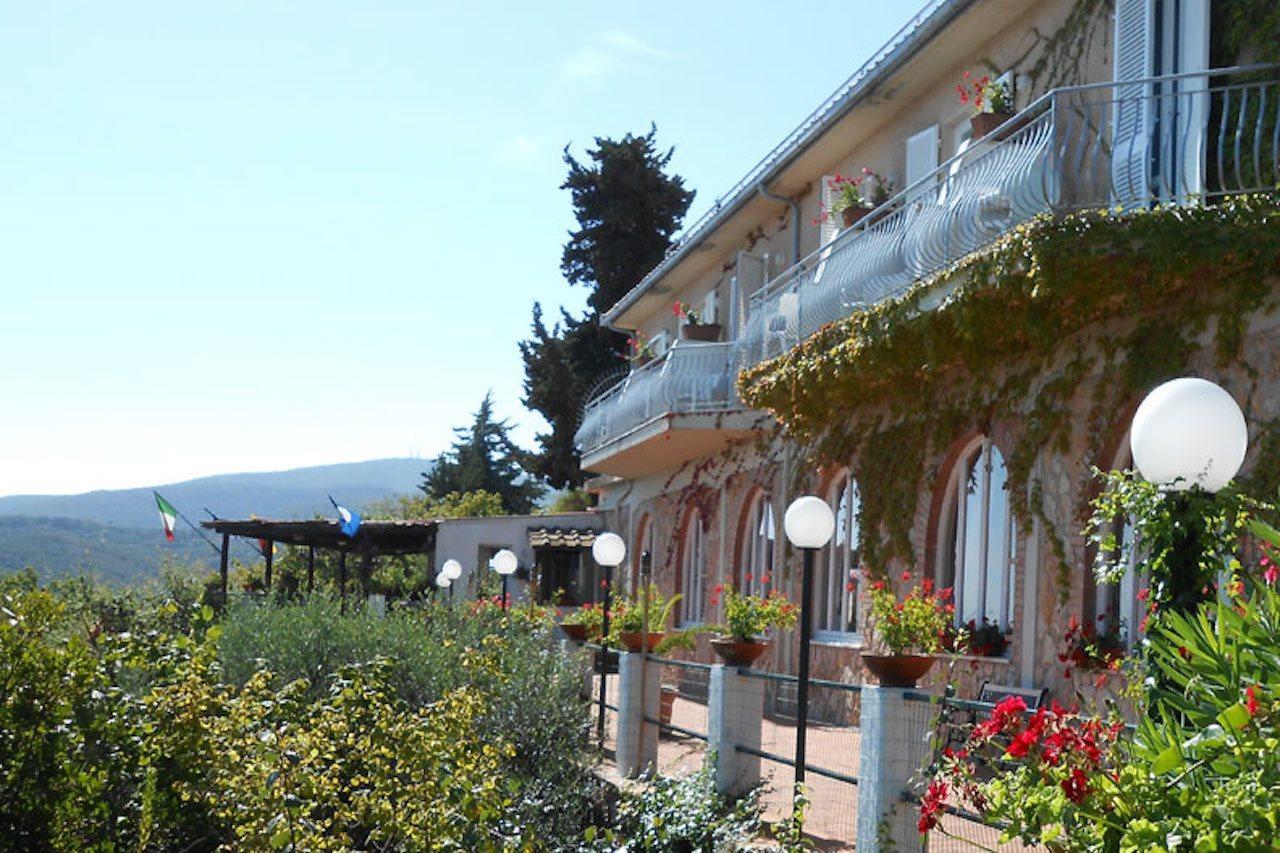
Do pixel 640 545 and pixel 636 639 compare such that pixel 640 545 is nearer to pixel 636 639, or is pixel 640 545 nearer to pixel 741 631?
pixel 636 639

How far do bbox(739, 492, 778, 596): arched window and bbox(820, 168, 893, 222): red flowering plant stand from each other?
3.94 meters

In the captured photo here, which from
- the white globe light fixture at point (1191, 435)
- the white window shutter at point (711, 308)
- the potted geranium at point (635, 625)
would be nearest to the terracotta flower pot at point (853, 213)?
the potted geranium at point (635, 625)

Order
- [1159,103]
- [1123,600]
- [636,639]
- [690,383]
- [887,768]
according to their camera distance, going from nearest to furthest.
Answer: [887,768] → [1159,103] → [1123,600] → [636,639] → [690,383]

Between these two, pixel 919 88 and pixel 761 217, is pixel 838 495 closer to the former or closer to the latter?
pixel 919 88

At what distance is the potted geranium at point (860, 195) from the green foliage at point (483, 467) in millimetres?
37251

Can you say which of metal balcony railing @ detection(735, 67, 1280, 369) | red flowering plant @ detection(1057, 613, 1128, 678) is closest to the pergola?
metal balcony railing @ detection(735, 67, 1280, 369)

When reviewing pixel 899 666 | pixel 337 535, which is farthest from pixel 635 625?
pixel 337 535

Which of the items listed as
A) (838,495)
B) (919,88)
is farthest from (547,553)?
(919,88)

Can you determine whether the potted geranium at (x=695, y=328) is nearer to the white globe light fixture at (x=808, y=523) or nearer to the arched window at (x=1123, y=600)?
the arched window at (x=1123, y=600)

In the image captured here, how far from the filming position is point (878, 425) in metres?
14.9

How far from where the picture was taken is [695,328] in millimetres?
22906

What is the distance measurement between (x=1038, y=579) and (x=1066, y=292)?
257 cm

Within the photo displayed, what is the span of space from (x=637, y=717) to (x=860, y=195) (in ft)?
22.6

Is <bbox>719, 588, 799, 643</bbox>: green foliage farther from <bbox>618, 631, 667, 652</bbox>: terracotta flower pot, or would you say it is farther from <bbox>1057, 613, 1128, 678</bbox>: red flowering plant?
<bbox>1057, 613, 1128, 678</bbox>: red flowering plant
